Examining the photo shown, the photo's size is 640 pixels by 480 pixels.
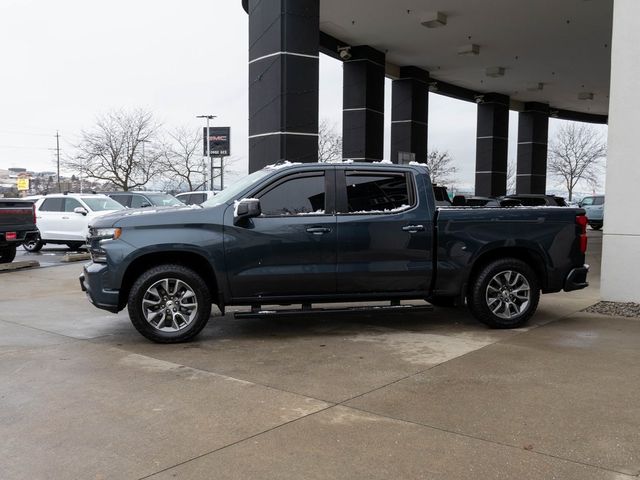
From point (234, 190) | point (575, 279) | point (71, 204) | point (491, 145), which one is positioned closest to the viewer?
point (234, 190)

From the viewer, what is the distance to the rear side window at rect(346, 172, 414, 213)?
694 centimetres

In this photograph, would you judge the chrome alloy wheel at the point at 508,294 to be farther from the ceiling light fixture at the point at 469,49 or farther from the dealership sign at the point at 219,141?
the dealership sign at the point at 219,141

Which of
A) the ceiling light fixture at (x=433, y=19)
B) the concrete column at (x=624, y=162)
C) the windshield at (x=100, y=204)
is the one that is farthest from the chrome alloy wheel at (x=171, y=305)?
the ceiling light fixture at (x=433, y=19)

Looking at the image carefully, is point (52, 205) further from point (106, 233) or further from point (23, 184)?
point (23, 184)

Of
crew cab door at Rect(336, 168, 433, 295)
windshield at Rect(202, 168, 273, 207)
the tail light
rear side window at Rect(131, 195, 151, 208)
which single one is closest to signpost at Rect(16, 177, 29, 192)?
rear side window at Rect(131, 195, 151, 208)

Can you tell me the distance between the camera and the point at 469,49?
2681 cm

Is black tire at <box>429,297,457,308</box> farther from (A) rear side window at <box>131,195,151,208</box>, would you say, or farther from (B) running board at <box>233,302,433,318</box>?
(A) rear side window at <box>131,195,151,208</box>

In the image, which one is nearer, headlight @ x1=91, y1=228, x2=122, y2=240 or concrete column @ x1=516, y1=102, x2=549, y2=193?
headlight @ x1=91, y1=228, x2=122, y2=240

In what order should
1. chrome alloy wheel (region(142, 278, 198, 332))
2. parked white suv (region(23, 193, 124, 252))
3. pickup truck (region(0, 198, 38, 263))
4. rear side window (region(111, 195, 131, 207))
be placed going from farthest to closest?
1. rear side window (region(111, 195, 131, 207))
2. parked white suv (region(23, 193, 124, 252))
3. pickup truck (region(0, 198, 38, 263))
4. chrome alloy wheel (region(142, 278, 198, 332))

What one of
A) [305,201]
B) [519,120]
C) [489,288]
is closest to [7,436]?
[305,201]

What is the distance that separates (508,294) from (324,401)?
340 cm

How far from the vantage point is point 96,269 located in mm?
6543

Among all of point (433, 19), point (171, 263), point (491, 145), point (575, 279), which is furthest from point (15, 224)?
point (491, 145)

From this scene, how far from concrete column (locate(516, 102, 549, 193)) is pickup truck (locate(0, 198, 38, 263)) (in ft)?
114
